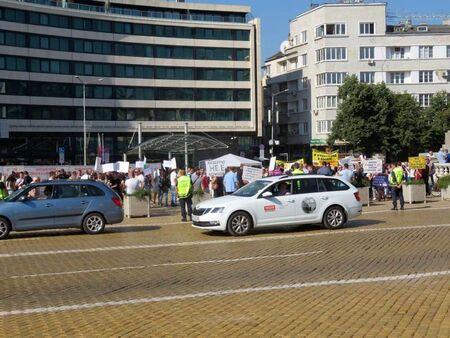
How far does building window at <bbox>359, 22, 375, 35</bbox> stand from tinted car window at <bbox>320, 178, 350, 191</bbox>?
2677 inches

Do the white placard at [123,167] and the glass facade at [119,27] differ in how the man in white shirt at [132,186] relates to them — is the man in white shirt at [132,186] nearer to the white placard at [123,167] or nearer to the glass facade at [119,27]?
the white placard at [123,167]

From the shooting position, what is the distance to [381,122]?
6888 cm

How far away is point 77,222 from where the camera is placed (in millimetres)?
18609

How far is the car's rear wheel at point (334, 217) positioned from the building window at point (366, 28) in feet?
224

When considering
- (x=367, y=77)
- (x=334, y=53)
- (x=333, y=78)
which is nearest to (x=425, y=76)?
(x=367, y=77)

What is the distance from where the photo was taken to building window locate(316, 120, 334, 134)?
8238cm

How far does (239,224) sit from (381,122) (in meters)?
54.5

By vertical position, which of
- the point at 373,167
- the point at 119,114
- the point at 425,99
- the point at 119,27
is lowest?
the point at 373,167

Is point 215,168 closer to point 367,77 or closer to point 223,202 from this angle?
point 223,202

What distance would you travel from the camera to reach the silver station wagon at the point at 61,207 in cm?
1794

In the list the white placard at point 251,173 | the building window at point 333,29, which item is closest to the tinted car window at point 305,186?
the white placard at point 251,173

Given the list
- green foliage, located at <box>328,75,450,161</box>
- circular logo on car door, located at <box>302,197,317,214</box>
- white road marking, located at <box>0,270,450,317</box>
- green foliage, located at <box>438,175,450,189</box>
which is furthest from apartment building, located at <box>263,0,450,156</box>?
white road marking, located at <box>0,270,450,317</box>

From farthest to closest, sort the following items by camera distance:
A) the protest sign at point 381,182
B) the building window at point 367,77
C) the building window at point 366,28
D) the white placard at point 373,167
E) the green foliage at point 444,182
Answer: the building window at point 366,28
the building window at point 367,77
the white placard at point 373,167
the protest sign at point 381,182
the green foliage at point 444,182

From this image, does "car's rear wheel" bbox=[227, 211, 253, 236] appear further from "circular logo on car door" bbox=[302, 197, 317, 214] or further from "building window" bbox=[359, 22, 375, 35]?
"building window" bbox=[359, 22, 375, 35]
